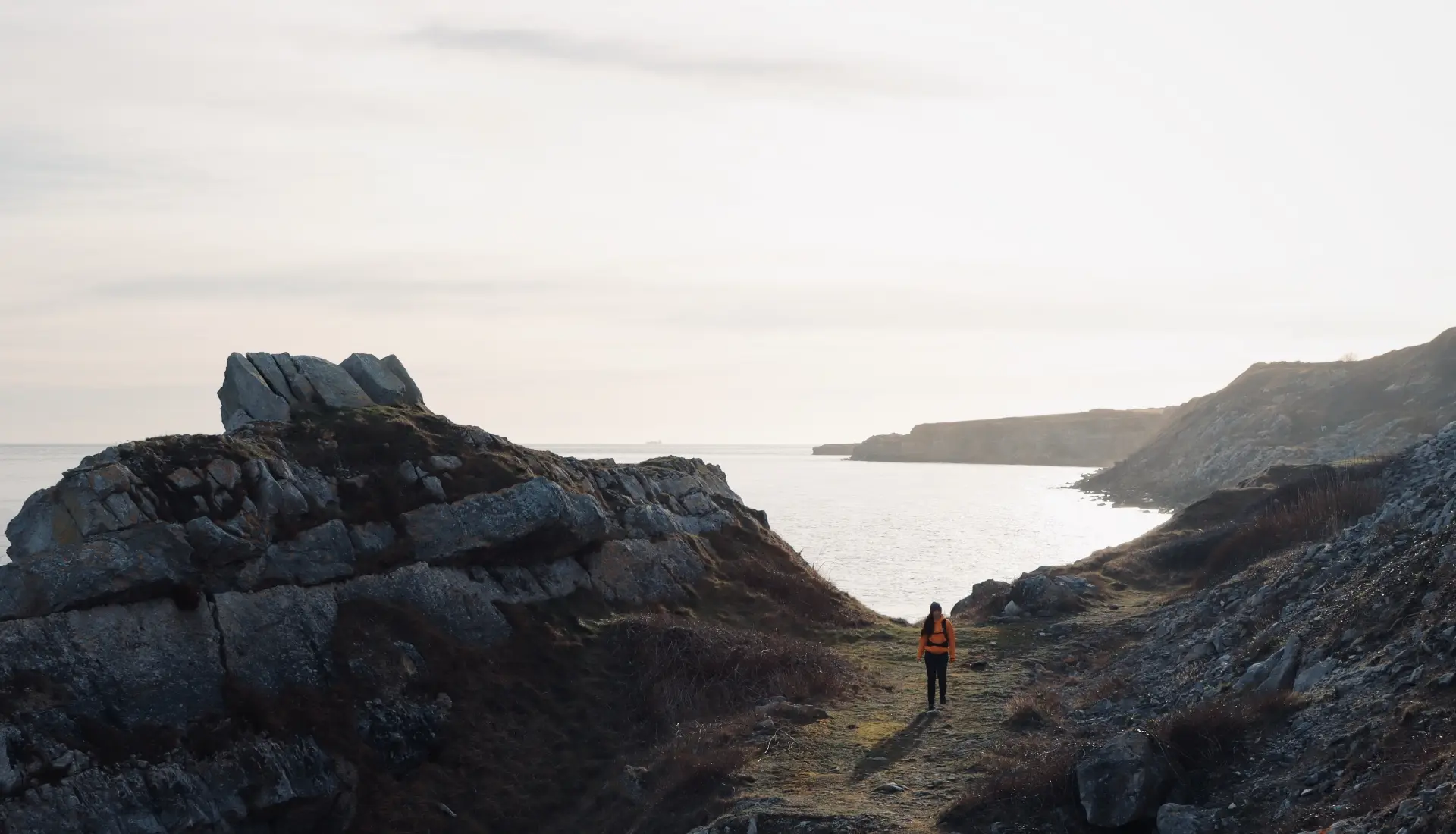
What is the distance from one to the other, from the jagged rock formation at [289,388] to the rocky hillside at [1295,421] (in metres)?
64.6

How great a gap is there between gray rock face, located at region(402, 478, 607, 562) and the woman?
36.1ft

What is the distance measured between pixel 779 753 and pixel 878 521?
86063mm

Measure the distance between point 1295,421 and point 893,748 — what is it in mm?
91088

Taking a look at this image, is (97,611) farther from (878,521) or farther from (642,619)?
(878,521)

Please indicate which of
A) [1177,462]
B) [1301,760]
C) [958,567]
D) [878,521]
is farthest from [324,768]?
[1177,462]

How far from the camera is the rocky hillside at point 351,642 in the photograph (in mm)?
20797

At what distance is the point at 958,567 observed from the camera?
75.6 metres

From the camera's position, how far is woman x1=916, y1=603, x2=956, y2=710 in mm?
23938

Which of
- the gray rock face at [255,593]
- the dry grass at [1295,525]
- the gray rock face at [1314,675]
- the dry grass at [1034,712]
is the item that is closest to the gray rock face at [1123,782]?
the gray rock face at [1314,675]

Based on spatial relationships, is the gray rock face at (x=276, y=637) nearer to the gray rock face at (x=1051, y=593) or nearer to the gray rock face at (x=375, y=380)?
the gray rock face at (x=375, y=380)

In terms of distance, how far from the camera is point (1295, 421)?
98625 mm

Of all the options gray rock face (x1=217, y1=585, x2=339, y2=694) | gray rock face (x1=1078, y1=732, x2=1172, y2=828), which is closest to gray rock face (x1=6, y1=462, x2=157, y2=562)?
gray rock face (x1=217, y1=585, x2=339, y2=694)

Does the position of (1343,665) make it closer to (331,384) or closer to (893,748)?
(893,748)

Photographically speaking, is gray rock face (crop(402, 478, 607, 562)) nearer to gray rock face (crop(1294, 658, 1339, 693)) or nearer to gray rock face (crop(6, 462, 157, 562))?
gray rock face (crop(6, 462, 157, 562))
